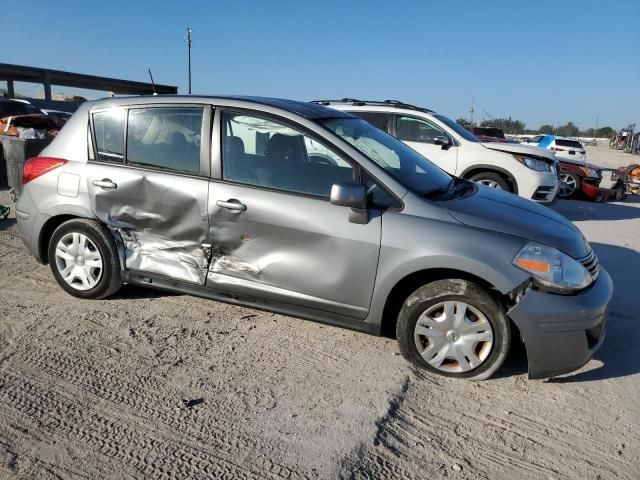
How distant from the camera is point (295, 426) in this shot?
2.81m

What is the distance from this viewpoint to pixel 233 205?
12.0 feet

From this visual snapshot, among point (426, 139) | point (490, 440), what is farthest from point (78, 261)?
point (426, 139)

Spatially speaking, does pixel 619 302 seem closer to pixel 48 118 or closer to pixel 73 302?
pixel 73 302

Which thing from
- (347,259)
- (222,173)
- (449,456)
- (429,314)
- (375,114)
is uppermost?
(375,114)

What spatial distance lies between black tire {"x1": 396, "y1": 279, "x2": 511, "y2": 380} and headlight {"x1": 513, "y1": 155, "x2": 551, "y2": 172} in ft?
20.9

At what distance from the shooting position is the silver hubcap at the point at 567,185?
1210cm

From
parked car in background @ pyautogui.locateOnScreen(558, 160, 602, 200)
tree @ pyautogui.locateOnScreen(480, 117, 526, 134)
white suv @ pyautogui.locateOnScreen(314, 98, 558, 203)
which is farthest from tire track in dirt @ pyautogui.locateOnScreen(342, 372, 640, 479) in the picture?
tree @ pyautogui.locateOnScreen(480, 117, 526, 134)

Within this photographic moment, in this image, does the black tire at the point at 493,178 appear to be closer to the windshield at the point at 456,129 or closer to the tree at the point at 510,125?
the windshield at the point at 456,129

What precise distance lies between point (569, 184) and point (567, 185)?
0.17ft

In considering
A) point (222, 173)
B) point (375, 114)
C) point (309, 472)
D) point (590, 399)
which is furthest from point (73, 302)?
point (375, 114)

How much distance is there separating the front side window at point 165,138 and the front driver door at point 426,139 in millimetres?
5551

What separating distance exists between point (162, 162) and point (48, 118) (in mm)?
13881

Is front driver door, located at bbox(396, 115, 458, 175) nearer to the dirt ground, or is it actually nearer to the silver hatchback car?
the silver hatchback car

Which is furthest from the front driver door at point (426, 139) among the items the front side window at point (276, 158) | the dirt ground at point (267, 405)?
the front side window at point (276, 158)
